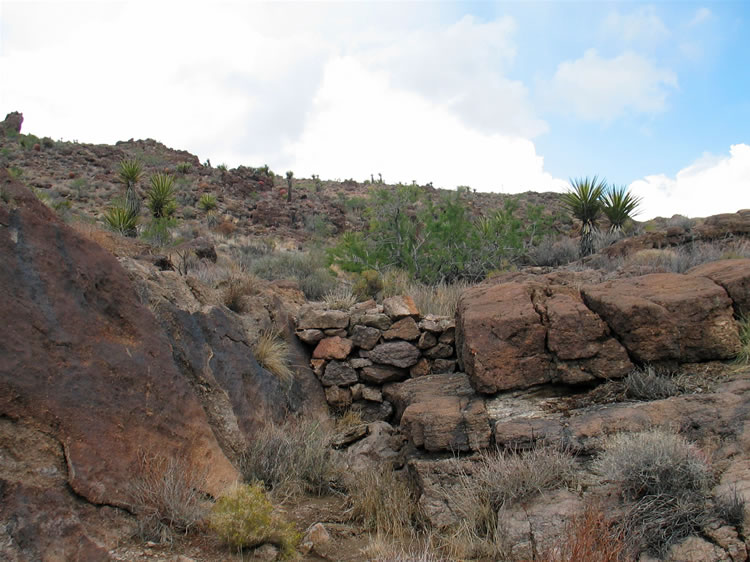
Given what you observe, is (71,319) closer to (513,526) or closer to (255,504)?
(255,504)

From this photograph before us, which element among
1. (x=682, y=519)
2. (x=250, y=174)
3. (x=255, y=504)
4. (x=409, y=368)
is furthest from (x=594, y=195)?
(x=250, y=174)

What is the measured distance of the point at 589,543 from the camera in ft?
9.47

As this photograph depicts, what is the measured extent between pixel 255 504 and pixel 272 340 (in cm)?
318

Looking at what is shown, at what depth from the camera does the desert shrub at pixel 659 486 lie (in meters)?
3.41

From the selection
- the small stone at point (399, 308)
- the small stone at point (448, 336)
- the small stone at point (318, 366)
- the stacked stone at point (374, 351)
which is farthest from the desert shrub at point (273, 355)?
the small stone at point (448, 336)

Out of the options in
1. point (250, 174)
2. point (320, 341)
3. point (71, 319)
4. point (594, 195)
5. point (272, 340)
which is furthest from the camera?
point (250, 174)

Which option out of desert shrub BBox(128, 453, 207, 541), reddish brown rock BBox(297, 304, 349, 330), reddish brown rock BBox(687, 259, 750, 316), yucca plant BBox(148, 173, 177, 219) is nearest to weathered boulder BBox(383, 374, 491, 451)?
reddish brown rock BBox(297, 304, 349, 330)

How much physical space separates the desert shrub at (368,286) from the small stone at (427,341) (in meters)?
2.10

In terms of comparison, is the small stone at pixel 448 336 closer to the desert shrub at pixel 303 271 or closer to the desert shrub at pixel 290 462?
the desert shrub at pixel 290 462

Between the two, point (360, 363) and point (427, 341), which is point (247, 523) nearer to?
point (360, 363)

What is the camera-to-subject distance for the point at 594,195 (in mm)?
A: 13914

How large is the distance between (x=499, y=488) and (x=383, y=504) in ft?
3.57

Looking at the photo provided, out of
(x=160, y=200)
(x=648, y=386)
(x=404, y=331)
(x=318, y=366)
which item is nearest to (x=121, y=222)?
(x=160, y=200)

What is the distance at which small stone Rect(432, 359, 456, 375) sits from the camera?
699 centimetres
